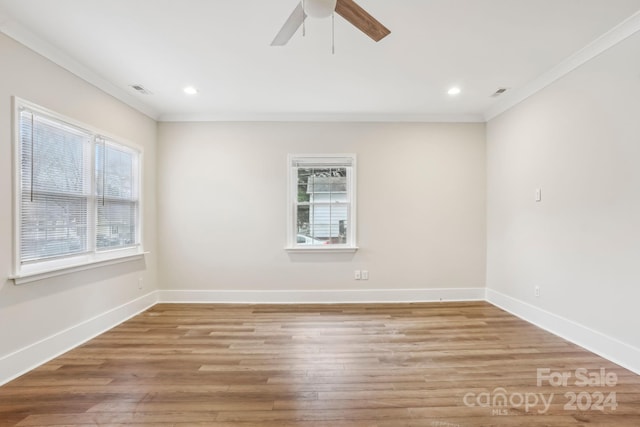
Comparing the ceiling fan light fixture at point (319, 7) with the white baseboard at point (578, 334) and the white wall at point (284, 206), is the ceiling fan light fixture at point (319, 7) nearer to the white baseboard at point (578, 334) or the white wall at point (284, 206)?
the white wall at point (284, 206)

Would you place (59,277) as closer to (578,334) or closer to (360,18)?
(360,18)

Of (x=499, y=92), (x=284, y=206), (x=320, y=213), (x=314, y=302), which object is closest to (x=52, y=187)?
(x=284, y=206)

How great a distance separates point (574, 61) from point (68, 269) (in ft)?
15.9

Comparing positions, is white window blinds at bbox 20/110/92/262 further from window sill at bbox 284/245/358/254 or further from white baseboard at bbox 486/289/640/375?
white baseboard at bbox 486/289/640/375

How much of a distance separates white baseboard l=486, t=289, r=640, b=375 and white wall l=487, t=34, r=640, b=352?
0.8 inches

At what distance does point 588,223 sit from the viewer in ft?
8.89

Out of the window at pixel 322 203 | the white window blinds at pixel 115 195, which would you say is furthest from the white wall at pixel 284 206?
the white window blinds at pixel 115 195

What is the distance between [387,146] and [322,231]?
1.48 metres

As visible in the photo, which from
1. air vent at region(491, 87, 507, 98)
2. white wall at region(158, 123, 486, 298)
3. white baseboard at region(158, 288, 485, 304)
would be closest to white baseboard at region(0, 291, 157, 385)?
white baseboard at region(158, 288, 485, 304)

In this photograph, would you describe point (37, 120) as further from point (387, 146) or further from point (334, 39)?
point (387, 146)

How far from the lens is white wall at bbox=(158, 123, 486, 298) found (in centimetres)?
422

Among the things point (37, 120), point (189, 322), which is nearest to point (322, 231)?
point (189, 322)

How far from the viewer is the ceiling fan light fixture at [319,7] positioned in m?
1.55

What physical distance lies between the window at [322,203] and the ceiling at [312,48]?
879mm
